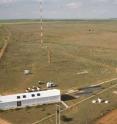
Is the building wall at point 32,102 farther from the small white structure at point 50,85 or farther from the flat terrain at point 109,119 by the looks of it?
the small white structure at point 50,85

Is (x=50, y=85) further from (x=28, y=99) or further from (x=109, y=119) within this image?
(x=109, y=119)

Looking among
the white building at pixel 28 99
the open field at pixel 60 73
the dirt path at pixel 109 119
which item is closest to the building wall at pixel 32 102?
the white building at pixel 28 99

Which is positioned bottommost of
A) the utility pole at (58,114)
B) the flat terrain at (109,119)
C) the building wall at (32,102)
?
the flat terrain at (109,119)


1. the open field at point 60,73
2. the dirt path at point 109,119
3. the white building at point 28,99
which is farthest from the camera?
the white building at point 28,99

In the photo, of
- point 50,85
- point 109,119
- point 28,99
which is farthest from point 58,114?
point 50,85

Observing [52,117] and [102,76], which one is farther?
[102,76]

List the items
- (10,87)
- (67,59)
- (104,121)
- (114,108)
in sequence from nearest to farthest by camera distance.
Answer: (104,121)
(114,108)
(10,87)
(67,59)

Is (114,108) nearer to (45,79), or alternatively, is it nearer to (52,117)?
(52,117)

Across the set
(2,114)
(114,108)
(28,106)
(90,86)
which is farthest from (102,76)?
(2,114)
